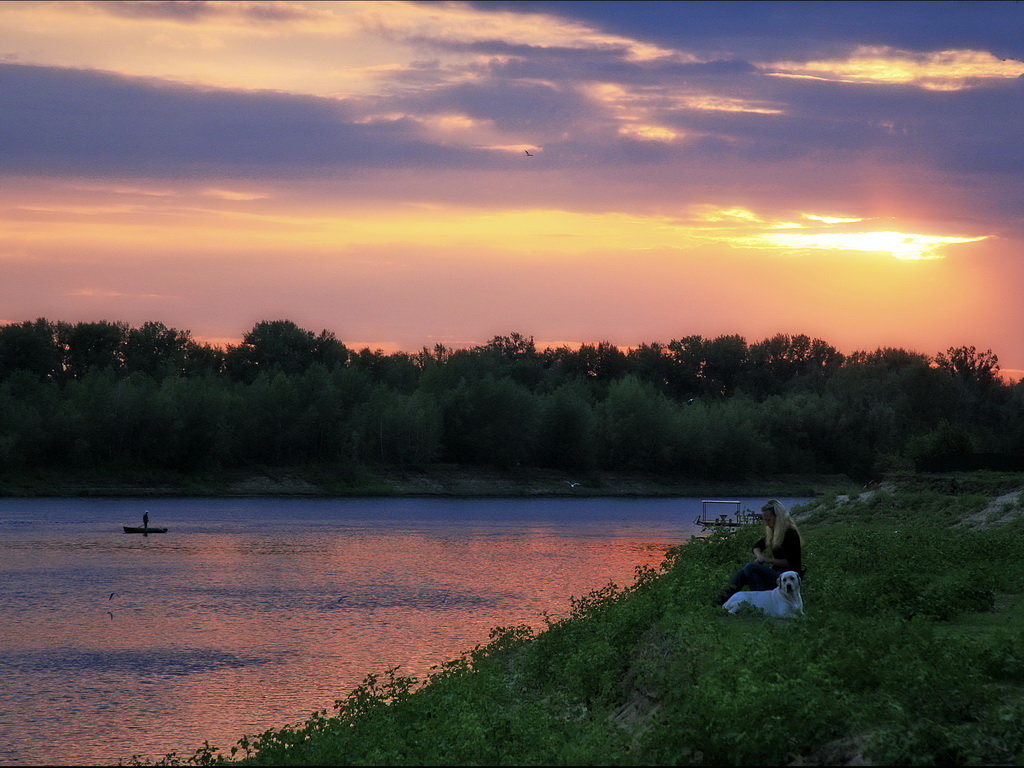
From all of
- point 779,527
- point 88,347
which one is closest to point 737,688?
point 779,527

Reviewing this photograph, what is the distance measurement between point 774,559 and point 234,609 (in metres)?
23.8

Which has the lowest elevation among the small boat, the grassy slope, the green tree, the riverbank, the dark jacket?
the riverbank

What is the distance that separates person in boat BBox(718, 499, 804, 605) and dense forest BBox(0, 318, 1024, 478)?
8501 centimetres

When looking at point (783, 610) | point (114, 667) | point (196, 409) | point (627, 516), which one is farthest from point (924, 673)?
point (196, 409)

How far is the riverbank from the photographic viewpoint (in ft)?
367

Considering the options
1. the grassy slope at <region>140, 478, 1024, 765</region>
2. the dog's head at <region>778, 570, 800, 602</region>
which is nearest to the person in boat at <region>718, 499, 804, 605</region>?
the grassy slope at <region>140, 478, 1024, 765</region>

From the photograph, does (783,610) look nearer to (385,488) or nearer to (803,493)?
(385,488)

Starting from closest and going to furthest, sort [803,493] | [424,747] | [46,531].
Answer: [424,747] → [46,531] → [803,493]

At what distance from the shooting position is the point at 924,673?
12.2 metres

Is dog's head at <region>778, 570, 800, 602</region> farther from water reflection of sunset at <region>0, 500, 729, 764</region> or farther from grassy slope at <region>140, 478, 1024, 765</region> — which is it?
water reflection of sunset at <region>0, 500, 729, 764</region>

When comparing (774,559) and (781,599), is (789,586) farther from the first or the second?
(774,559)

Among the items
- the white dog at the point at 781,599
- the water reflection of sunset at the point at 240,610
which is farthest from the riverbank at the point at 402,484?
the white dog at the point at 781,599

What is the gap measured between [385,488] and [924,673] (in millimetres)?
116428

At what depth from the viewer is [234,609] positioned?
126 feet
